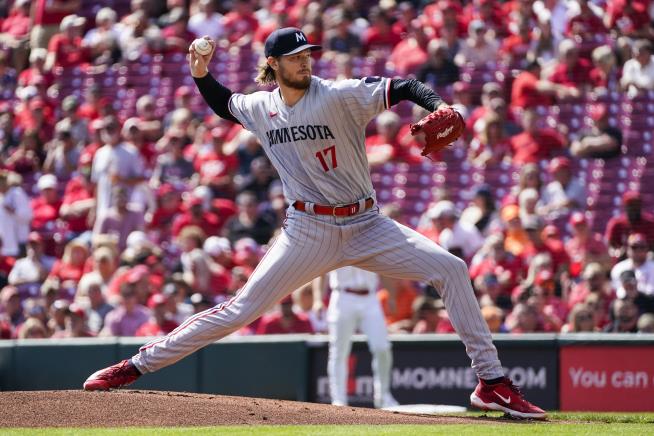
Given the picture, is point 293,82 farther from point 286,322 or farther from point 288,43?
point 286,322

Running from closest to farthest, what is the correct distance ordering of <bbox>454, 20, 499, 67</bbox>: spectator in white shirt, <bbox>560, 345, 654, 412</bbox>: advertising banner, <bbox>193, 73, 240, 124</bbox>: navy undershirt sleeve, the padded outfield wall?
<bbox>193, 73, 240, 124</bbox>: navy undershirt sleeve, <bbox>560, 345, 654, 412</bbox>: advertising banner, the padded outfield wall, <bbox>454, 20, 499, 67</bbox>: spectator in white shirt

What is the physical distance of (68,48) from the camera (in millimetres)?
14906

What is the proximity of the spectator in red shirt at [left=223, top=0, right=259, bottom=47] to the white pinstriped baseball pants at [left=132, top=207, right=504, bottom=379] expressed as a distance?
Result: 8338 millimetres

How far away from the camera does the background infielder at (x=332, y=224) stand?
5691 millimetres

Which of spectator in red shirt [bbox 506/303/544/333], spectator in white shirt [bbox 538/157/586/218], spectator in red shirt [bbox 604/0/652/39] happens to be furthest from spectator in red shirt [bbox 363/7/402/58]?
spectator in red shirt [bbox 506/303/544/333]

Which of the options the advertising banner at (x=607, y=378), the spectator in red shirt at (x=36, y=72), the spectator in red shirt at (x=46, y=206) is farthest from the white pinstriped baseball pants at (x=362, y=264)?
the spectator in red shirt at (x=36, y=72)

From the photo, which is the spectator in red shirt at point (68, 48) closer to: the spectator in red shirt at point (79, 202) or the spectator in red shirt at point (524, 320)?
the spectator in red shirt at point (79, 202)

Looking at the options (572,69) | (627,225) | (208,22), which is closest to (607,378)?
(627,225)

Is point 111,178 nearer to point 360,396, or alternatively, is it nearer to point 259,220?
point 259,220

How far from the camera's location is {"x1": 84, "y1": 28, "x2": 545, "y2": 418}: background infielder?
569 centimetres

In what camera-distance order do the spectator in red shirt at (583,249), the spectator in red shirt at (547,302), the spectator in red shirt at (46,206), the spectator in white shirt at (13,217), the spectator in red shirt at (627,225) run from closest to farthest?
the spectator in red shirt at (547,302)
the spectator in red shirt at (583,249)
the spectator in red shirt at (627,225)
the spectator in white shirt at (13,217)
the spectator in red shirt at (46,206)

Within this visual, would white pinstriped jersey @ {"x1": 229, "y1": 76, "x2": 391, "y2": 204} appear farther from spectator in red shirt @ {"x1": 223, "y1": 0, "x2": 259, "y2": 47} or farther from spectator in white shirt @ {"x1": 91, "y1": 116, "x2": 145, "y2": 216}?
spectator in red shirt @ {"x1": 223, "y1": 0, "x2": 259, "y2": 47}

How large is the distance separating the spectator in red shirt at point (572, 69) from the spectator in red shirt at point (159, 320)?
4.29 m

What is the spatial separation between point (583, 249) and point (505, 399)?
4.84 m
